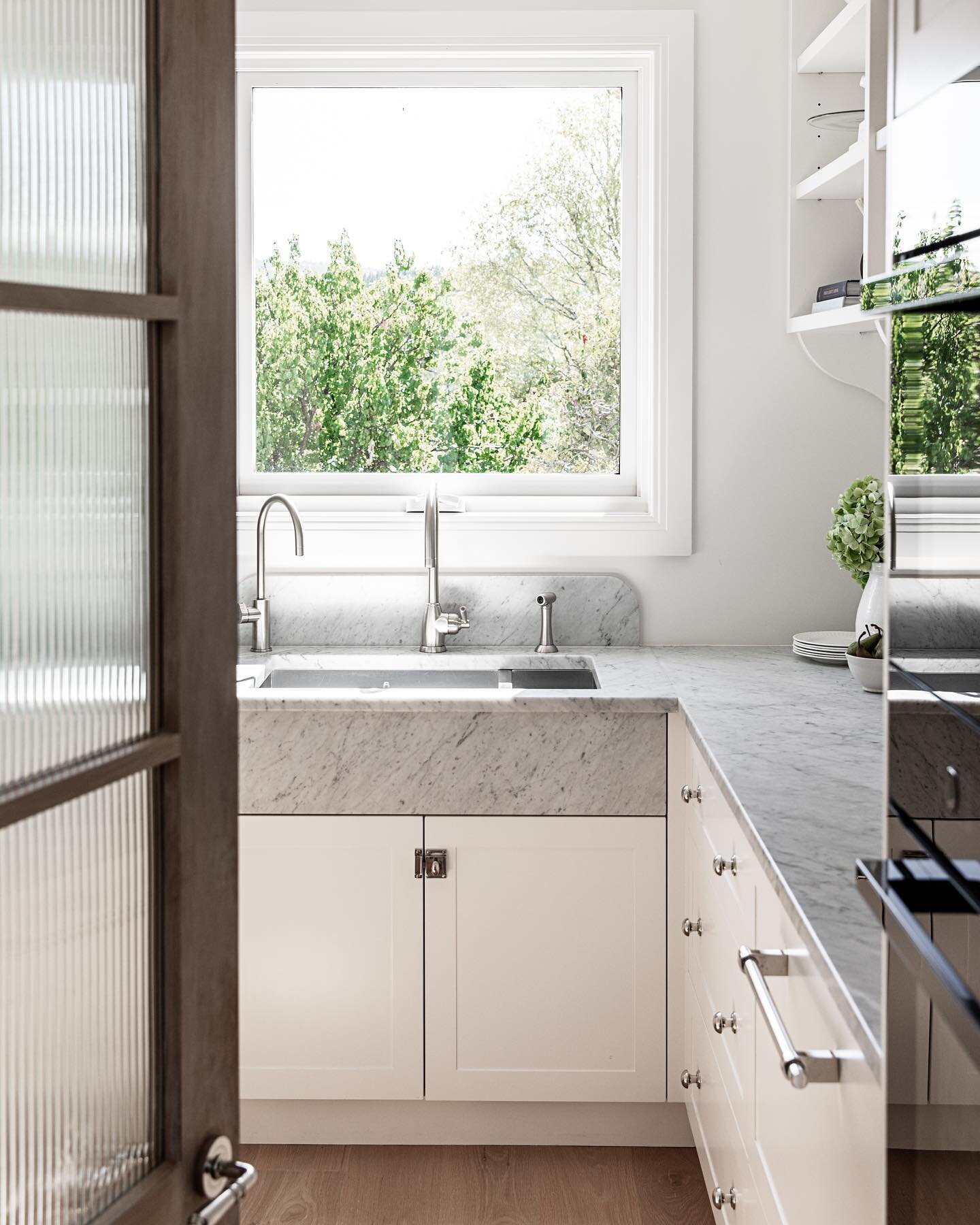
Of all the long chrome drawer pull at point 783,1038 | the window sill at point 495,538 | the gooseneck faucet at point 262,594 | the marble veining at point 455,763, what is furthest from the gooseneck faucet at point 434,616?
the long chrome drawer pull at point 783,1038

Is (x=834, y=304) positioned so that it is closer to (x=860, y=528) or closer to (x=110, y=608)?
(x=860, y=528)

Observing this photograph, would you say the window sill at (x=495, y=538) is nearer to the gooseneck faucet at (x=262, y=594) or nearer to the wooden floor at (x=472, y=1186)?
the gooseneck faucet at (x=262, y=594)

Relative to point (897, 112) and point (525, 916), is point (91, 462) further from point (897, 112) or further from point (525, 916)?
point (525, 916)

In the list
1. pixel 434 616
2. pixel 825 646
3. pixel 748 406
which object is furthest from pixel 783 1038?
pixel 748 406

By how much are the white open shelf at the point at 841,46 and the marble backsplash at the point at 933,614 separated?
5.96 ft

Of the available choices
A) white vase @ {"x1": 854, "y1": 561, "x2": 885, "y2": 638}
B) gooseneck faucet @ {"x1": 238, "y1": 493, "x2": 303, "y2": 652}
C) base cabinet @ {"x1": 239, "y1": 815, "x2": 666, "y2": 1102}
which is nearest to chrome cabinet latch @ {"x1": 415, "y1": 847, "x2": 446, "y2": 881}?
base cabinet @ {"x1": 239, "y1": 815, "x2": 666, "y2": 1102}

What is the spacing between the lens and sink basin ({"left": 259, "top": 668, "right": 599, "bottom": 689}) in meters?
2.70

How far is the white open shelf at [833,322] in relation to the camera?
Answer: 2348 millimetres

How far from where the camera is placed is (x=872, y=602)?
2.40 metres

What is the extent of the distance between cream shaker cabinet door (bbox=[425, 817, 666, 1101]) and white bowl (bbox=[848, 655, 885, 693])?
476mm

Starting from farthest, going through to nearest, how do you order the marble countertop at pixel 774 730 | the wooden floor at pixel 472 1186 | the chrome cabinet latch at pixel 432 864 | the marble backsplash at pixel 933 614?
the chrome cabinet latch at pixel 432 864 → the wooden floor at pixel 472 1186 → the marble countertop at pixel 774 730 → the marble backsplash at pixel 933 614

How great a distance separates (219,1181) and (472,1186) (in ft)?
5.00

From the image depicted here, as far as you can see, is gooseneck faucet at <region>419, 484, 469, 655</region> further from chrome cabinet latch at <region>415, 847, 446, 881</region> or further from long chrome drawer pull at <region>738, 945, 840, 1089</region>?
long chrome drawer pull at <region>738, 945, 840, 1089</region>

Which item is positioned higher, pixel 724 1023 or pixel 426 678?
pixel 426 678
